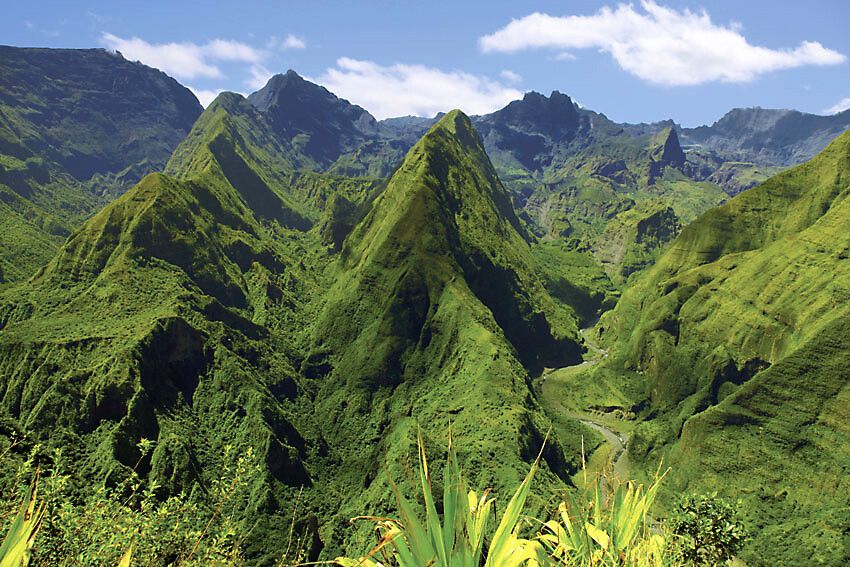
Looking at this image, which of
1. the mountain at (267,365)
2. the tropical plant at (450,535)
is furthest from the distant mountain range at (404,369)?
the tropical plant at (450,535)

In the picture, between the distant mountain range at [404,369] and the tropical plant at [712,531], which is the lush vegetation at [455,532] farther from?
the distant mountain range at [404,369]

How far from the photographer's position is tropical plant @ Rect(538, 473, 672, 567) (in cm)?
794

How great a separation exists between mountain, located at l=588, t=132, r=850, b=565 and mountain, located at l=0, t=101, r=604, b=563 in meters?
35.5

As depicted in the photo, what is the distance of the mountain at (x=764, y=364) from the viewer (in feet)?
331

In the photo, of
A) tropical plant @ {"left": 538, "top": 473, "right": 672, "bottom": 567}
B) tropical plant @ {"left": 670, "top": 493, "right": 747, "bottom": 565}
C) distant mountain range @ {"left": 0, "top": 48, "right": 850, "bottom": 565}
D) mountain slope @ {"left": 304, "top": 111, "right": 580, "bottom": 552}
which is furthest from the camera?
mountain slope @ {"left": 304, "top": 111, "right": 580, "bottom": 552}

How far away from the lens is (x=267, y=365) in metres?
156

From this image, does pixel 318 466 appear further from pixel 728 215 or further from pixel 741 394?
pixel 728 215

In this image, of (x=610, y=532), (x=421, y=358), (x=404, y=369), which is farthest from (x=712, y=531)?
(x=404, y=369)

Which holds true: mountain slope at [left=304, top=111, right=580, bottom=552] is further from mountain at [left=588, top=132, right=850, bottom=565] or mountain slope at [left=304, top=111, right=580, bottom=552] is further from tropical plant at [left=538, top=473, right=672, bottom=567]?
tropical plant at [left=538, top=473, right=672, bottom=567]

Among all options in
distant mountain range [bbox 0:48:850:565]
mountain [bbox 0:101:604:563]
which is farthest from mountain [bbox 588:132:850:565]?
mountain [bbox 0:101:604:563]

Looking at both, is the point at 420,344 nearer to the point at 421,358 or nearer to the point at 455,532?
the point at 421,358

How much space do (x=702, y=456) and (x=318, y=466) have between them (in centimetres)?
9743

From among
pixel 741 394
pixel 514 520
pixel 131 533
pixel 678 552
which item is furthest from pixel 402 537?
pixel 741 394

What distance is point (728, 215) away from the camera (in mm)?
193500
